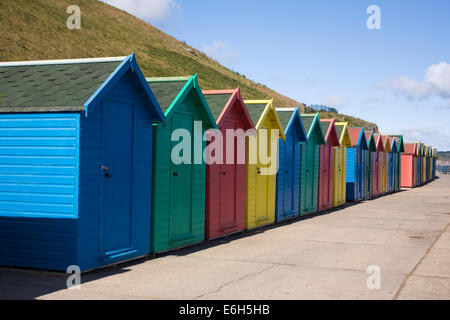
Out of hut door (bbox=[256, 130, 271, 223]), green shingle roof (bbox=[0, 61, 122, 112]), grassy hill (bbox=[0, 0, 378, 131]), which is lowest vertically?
→ hut door (bbox=[256, 130, 271, 223])

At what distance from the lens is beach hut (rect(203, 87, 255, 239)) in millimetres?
11105

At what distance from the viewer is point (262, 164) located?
541 inches

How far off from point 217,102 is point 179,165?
2.38 metres

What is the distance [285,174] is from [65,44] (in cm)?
4619

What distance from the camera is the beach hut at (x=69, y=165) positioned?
7262mm

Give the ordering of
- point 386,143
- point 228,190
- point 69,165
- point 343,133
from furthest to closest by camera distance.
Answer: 1. point 386,143
2. point 343,133
3. point 228,190
4. point 69,165

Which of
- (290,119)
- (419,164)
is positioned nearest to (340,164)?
(290,119)

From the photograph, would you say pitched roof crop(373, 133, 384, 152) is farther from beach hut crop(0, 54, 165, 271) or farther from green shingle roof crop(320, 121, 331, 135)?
beach hut crop(0, 54, 165, 271)

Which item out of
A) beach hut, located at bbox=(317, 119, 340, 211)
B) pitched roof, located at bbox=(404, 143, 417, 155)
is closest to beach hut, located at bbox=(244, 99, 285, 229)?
beach hut, located at bbox=(317, 119, 340, 211)

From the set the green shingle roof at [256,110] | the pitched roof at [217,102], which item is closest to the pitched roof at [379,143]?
the green shingle roof at [256,110]

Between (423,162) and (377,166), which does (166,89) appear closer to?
(377,166)

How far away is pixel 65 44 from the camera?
56250mm

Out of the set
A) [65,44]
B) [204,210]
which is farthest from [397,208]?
[65,44]
